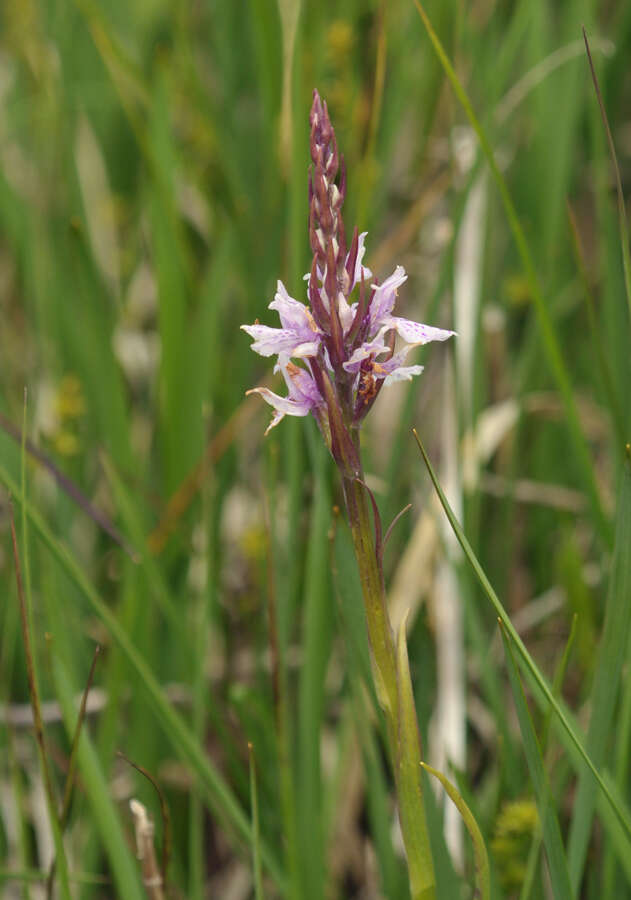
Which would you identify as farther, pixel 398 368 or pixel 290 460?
pixel 290 460

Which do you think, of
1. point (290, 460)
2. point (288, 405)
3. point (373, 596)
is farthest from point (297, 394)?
point (290, 460)

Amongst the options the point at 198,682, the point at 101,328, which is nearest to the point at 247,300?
the point at 101,328

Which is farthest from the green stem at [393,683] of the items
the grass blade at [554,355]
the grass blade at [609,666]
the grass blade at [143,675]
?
the grass blade at [554,355]

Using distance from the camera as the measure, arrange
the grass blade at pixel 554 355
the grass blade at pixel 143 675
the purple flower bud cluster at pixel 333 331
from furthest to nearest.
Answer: the grass blade at pixel 554 355, the grass blade at pixel 143 675, the purple flower bud cluster at pixel 333 331

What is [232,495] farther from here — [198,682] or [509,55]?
[509,55]

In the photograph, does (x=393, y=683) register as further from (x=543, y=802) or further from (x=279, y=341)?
(x=279, y=341)

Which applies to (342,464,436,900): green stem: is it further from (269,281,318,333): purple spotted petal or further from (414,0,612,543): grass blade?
(414,0,612,543): grass blade

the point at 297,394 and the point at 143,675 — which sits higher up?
the point at 297,394

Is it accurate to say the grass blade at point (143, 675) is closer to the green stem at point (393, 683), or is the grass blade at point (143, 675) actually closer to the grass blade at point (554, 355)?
the green stem at point (393, 683)
